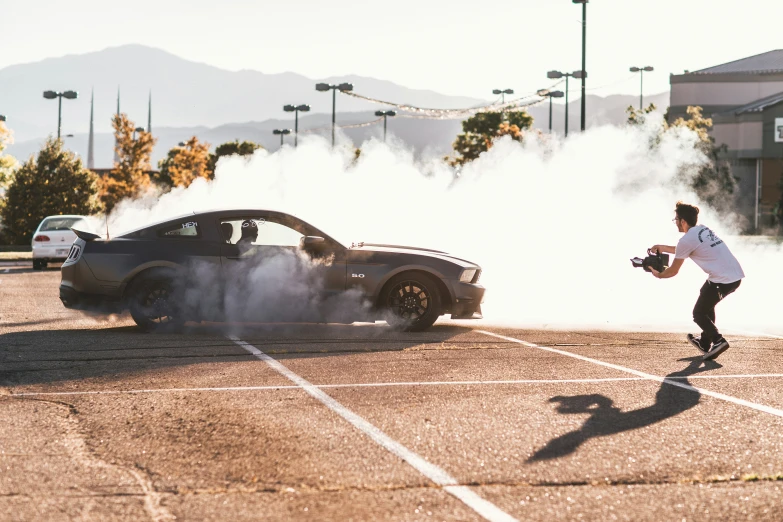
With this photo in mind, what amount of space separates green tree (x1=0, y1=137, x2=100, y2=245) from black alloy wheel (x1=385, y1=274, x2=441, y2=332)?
3477 cm

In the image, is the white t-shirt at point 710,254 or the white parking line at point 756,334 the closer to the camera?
the white t-shirt at point 710,254

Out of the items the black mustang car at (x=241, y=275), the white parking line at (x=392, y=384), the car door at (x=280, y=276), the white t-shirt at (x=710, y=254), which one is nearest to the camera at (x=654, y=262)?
the white t-shirt at (x=710, y=254)

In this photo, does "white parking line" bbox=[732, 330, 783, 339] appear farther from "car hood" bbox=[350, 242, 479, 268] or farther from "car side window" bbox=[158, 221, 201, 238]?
"car side window" bbox=[158, 221, 201, 238]

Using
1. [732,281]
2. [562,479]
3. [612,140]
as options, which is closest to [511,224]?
[612,140]

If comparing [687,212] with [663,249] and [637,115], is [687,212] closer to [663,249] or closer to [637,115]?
[663,249]

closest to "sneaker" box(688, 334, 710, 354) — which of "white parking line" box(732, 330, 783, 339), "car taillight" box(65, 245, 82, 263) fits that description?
"white parking line" box(732, 330, 783, 339)

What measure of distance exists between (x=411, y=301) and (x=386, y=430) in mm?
5177

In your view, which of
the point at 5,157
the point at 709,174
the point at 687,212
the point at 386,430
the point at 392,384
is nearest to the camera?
the point at 386,430

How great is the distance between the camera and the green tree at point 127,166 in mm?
54219

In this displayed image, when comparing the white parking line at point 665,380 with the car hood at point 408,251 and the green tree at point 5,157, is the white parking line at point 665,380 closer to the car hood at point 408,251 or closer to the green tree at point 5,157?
the car hood at point 408,251

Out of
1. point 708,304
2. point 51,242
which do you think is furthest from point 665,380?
point 51,242

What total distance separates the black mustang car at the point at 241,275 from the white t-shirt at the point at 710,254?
105 inches

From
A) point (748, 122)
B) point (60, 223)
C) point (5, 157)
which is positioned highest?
point (748, 122)

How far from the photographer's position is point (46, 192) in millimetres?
43062
